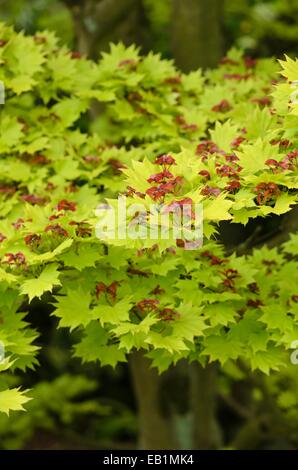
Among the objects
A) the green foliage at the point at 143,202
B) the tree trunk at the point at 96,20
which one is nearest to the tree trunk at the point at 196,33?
the tree trunk at the point at 96,20

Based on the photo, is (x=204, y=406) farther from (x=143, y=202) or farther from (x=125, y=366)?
(x=143, y=202)

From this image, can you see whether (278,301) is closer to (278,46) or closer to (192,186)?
(192,186)

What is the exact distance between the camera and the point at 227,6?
315 inches

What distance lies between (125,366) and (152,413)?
11.6 feet

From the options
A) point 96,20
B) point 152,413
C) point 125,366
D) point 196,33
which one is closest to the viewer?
point 96,20

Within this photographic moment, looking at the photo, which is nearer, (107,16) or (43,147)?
(43,147)

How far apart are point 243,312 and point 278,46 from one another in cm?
509

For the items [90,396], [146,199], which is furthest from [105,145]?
[90,396]

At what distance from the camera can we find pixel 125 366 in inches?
419

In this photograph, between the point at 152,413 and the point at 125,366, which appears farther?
the point at 125,366

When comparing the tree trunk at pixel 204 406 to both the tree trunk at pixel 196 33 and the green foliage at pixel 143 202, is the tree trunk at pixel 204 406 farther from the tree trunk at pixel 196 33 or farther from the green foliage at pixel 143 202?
the tree trunk at pixel 196 33

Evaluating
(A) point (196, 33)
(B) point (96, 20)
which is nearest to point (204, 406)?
(A) point (196, 33)

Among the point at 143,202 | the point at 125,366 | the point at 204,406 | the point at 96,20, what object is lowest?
the point at 143,202

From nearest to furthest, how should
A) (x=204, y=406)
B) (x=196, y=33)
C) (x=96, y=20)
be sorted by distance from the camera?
1. (x=96, y=20)
2. (x=196, y=33)
3. (x=204, y=406)
